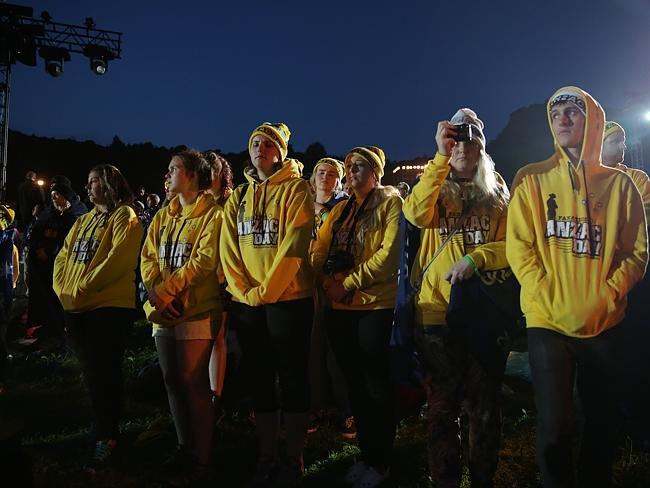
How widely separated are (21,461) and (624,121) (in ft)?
43.5

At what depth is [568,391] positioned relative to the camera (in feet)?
8.20

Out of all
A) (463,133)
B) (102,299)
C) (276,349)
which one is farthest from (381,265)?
(102,299)

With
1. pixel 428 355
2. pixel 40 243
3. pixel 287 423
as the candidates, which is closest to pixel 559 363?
pixel 428 355

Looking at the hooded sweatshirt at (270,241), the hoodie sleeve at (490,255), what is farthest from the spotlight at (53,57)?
the hoodie sleeve at (490,255)

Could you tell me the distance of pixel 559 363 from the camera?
250 centimetres

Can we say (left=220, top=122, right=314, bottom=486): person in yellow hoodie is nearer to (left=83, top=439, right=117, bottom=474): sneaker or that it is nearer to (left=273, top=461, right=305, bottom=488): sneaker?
(left=273, top=461, right=305, bottom=488): sneaker

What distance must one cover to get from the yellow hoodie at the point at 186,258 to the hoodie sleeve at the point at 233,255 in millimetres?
90

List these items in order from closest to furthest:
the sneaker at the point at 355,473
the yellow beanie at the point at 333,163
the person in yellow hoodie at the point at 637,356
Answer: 1. the person in yellow hoodie at the point at 637,356
2. the sneaker at the point at 355,473
3. the yellow beanie at the point at 333,163

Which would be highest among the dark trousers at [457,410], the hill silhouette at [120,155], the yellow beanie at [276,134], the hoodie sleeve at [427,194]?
the hill silhouette at [120,155]

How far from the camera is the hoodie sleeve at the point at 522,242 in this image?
264 cm

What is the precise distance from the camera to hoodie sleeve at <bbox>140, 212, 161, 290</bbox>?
373 centimetres

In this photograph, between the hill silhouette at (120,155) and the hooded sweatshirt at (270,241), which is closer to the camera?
the hooded sweatshirt at (270,241)

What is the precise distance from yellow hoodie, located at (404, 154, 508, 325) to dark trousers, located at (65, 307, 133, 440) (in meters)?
2.25

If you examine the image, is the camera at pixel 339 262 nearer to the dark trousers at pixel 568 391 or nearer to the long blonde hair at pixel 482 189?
the long blonde hair at pixel 482 189
